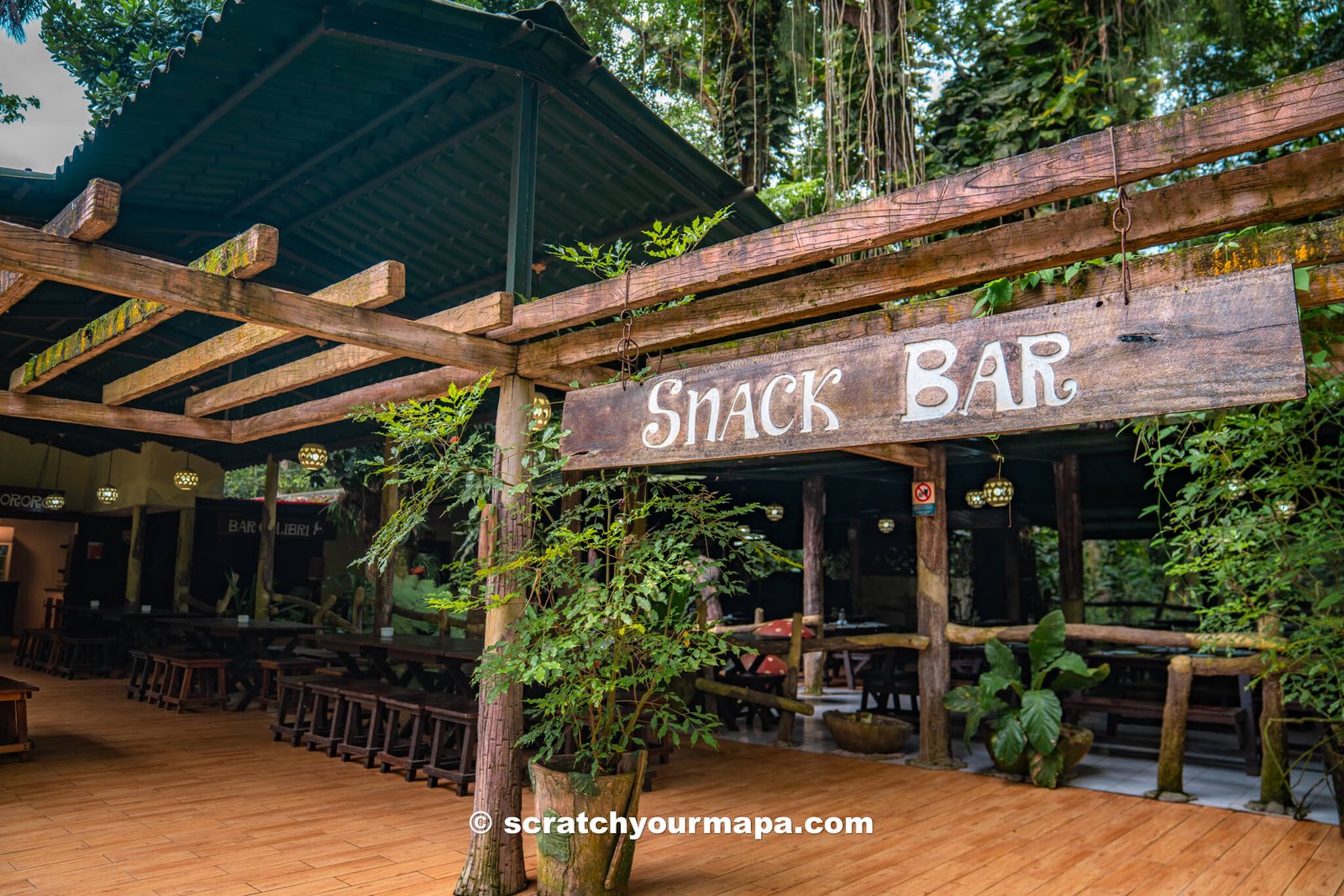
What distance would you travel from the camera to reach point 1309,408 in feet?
11.6

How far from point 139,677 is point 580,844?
6926mm

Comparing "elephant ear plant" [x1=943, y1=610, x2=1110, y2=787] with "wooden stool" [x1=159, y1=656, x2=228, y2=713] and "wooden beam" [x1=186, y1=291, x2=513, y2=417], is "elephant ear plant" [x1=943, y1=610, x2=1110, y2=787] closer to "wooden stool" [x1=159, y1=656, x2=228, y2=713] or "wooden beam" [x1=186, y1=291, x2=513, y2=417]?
"wooden beam" [x1=186, y1=291, x2=513, y2=417]

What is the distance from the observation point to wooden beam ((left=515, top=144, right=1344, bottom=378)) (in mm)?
1905

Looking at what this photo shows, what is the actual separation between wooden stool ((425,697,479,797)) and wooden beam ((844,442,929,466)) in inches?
117

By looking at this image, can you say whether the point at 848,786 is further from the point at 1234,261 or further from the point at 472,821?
the point at 1234,261

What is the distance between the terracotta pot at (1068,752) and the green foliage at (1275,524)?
1362 millimetres

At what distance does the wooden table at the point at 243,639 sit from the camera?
7.82 metres

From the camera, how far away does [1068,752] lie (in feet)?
18.1

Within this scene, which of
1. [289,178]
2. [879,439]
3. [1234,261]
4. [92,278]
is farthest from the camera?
[289,178]

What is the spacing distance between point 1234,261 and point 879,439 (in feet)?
3.38

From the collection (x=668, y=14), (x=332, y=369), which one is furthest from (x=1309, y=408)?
(x=668, y=14)

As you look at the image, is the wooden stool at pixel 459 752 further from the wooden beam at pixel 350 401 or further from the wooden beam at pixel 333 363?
the wooden beam at pixel 333 363

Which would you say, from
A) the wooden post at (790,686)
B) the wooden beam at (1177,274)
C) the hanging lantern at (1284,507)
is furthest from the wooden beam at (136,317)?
the wooden post at (790,686)

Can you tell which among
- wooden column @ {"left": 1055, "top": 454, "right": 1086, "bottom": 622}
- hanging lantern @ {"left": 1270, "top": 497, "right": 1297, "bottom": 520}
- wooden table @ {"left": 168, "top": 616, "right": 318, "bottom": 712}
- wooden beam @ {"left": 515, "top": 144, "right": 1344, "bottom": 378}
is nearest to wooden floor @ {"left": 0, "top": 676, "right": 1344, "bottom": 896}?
hanging lantern @ {"left": 1270, "top": 497, "right": 1297, "bottom": 520}
